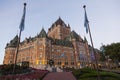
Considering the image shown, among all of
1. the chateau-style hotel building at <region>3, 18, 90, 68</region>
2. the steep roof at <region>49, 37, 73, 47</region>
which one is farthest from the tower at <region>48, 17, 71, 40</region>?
the steep roof at <region>49, 37, 73, 47</region>

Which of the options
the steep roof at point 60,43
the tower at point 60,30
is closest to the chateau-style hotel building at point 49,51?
the steep roof at point 60,43

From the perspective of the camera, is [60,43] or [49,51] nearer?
[49,51]

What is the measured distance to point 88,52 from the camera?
79500 mm

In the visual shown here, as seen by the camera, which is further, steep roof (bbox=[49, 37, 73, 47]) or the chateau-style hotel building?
steep roof (bbox=[49, 37, 73, 47])

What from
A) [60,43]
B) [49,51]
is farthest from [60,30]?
[49,51]

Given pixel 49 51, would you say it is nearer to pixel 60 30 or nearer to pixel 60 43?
pixel 60 43

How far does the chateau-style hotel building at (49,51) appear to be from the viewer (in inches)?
2442

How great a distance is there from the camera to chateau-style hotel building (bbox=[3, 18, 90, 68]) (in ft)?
203

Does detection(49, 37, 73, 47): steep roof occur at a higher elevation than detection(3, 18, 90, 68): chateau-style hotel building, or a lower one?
higher

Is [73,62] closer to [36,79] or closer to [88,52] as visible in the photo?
[88,52]

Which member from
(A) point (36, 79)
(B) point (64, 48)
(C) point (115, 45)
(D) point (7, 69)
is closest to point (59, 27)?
(B) point (64, 48)

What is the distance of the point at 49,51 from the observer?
64875mm

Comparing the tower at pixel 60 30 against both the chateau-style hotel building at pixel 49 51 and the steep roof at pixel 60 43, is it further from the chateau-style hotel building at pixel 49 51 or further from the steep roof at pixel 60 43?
the steep roof at pixel 60 43

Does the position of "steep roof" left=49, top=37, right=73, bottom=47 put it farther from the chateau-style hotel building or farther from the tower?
the tower
